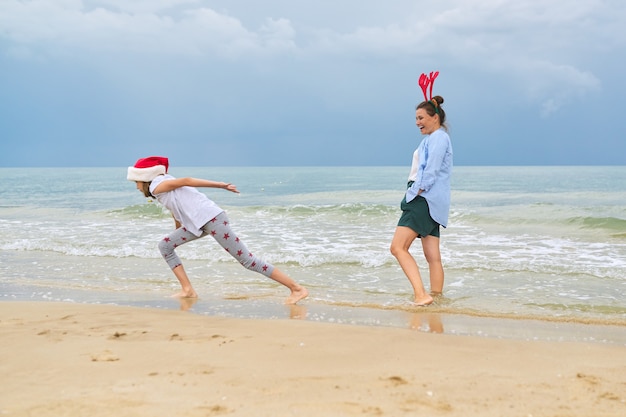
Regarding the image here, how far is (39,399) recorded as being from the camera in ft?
9.96

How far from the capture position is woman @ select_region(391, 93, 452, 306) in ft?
19.7

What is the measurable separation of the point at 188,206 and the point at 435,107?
2.58 meters

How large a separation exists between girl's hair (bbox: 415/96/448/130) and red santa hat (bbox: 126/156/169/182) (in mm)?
2586

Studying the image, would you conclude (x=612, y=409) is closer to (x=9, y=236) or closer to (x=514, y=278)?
(x=514, y=278)

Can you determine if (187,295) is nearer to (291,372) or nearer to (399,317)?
(399,317)

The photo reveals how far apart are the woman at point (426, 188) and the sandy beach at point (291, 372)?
1.44 m

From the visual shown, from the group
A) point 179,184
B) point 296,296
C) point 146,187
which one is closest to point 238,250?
point 296,296

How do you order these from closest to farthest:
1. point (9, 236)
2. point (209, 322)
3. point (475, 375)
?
point (475, 375), point (209, 322), point (9, 236)

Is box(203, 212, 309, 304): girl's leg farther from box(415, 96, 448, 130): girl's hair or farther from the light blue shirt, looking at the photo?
box(415, 96, 448, 130): girl's hair

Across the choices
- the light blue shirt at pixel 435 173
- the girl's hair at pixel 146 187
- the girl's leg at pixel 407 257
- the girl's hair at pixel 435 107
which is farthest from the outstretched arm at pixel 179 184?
the girl's hair at pixel 435 107

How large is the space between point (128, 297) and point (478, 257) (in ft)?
17.9

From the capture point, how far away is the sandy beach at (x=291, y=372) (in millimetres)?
2926

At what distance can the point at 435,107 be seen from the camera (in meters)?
6.07

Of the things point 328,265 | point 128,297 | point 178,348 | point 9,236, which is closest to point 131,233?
point 9,236
